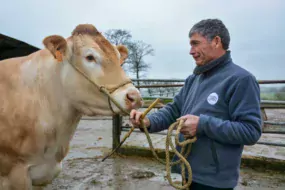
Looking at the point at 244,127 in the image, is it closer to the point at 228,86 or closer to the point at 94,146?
the point at 228,86

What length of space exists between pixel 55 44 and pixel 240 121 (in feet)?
5.01

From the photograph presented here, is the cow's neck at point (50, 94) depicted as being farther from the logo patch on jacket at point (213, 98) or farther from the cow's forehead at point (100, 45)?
the logo patch on jacket at point (213, 98)

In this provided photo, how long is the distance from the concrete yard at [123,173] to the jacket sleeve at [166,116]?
2.09 metres

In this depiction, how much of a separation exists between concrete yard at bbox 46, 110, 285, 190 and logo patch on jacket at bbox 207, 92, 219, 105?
257cm

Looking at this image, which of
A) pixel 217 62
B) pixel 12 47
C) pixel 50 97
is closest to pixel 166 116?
pixel 217 62

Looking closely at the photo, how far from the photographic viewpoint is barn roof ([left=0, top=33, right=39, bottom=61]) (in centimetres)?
428

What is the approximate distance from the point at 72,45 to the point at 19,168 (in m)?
1.12

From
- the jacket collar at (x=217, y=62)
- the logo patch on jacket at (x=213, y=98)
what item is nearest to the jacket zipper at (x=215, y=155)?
the logo patch on jacket at (x=213, y=98)

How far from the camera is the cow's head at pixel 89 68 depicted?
2.33 m

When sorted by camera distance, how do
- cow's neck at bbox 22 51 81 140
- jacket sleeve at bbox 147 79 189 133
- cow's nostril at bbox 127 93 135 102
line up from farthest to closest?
cow's neck at bbox 22 51 81 140
jacket sleeve at bbox 147 79 189 133
cow's nostril at bbox 127 93 135 102

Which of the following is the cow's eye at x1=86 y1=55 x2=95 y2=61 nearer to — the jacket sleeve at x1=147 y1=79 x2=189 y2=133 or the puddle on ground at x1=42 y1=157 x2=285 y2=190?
the jacket sleeve at x1=147 y1=79 x2=189 y2=133

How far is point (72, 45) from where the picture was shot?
2480mm

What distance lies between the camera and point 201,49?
6.65 ft

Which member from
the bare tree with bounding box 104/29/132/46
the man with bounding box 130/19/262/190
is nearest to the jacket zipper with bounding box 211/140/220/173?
the man with bounding box 130/19/262/190
